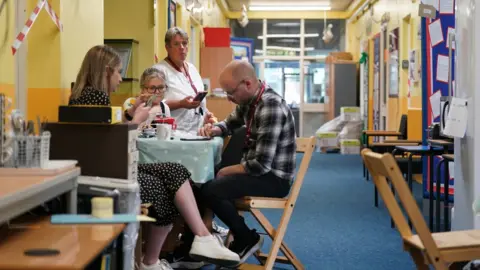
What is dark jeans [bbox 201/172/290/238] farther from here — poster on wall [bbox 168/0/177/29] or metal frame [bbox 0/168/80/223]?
poster on wall [bbox 168/0/177/29]

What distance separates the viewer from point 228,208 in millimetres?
3832

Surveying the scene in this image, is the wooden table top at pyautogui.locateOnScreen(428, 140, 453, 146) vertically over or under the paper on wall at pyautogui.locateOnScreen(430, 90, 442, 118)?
under

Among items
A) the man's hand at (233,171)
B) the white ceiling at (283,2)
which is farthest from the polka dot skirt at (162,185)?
the white ceiling at (283,2)

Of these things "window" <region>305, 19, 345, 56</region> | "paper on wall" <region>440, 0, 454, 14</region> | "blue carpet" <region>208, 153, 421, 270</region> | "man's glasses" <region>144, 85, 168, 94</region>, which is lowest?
"blue carpet" <region>208, 153, 421, 270</region>

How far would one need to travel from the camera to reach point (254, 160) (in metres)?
3.77

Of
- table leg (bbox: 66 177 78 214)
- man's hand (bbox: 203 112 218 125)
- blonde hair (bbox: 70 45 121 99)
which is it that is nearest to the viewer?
table leg (bbox: 66 177 78 214)

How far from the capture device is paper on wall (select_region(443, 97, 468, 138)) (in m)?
4.06

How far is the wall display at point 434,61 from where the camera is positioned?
6.13 m

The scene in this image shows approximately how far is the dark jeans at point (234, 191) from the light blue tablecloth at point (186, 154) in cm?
9

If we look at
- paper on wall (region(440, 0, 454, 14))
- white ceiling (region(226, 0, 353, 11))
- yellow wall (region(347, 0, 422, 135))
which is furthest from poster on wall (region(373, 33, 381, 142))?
paper on wall (region(440, 0, 454, 14))

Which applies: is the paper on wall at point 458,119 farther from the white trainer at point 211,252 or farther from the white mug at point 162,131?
the white mug at point 162,131

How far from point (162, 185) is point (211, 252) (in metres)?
0.46

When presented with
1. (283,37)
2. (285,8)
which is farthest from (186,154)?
(283,37)

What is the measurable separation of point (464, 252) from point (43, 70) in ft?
8.62
